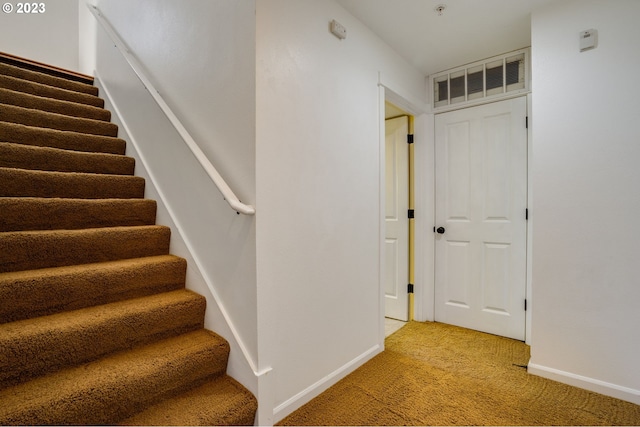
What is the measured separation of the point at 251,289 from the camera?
58.2 inches

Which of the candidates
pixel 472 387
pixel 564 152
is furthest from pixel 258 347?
pixel 564 152

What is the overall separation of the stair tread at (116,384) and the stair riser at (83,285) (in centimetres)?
32

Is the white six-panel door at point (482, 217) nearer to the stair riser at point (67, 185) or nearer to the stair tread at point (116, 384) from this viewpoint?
the stair tread at point (116, 384)

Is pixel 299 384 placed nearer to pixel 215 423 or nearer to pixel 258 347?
pixel 258 347

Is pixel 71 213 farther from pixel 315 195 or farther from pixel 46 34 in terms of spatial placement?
pixel 46 34

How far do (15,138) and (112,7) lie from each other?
5.32 feet

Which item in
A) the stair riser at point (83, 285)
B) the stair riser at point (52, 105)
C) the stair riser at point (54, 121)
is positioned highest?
the stair riser at point (52, 105)

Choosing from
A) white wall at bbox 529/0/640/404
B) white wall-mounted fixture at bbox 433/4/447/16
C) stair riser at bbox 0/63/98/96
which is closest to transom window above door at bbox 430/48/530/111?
white wall at bbox 529/0/640/404

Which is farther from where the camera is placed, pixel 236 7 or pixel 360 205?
pixel 360 205

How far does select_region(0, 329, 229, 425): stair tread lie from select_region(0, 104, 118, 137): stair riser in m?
1.98

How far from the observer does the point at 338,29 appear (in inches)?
75.1

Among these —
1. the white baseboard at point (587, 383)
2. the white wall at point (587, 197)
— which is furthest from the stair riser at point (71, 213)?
the white baseboard at point (587, 383)

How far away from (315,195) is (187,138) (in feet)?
2.53

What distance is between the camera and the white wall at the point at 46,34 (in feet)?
11.8
